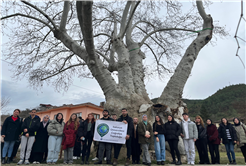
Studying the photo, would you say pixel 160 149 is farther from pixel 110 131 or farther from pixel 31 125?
pixel 31 125

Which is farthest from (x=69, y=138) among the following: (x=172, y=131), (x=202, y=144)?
(x=202, y=144)

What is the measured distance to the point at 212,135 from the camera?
18.4 ft

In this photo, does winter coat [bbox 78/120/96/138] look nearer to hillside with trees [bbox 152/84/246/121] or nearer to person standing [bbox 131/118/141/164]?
person standing [bbox 131/118/141/164]

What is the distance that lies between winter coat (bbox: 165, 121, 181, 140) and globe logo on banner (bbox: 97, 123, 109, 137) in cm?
182

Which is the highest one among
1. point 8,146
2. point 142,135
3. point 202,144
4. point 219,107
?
point 219,107

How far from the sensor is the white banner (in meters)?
4.90

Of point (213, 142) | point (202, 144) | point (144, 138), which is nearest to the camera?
point (144, 138)

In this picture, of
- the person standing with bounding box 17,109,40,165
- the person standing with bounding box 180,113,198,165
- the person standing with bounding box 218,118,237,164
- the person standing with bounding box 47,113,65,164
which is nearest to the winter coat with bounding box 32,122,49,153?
the person standing with bounding box 17,109,40,165

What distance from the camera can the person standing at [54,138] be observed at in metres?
4.94

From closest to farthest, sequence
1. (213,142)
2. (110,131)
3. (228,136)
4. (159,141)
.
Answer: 1. (110,131)
2. (159,141)
3. (213,142)
4. (228,136)

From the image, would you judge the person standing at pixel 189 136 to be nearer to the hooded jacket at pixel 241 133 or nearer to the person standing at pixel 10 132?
the hooded jacket at pixel 241 133

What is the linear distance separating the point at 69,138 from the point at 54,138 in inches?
19.5

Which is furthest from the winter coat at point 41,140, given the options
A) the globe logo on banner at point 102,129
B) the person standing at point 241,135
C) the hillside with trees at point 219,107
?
the hillside with trees at point 219,107

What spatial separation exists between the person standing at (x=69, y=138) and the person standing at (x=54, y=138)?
7.1 inches
